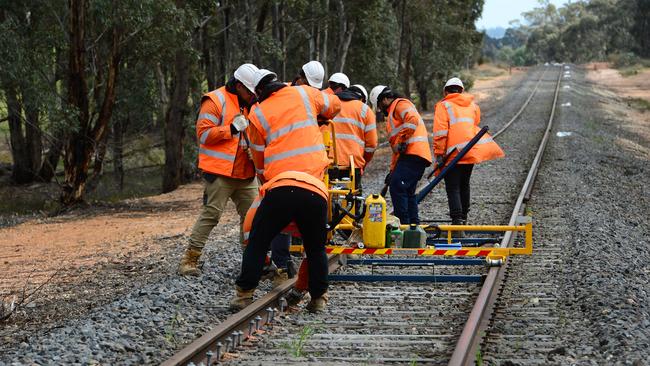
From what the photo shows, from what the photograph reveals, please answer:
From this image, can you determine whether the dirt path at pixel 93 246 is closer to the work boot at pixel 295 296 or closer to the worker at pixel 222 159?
the worker at pixel 222 159

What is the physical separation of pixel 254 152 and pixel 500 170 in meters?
12.7

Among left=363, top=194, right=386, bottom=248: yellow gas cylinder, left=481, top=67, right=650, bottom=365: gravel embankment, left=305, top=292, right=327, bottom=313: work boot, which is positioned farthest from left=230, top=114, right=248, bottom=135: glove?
left=481, top=67, right=650, bottom=365: gravel embankment

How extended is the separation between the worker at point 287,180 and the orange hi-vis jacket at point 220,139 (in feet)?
3.50

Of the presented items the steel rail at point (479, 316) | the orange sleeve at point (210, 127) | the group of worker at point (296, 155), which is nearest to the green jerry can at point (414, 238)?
the steel rail at point (479, 316)

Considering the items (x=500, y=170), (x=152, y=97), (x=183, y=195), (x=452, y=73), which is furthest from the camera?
(x=452, y=73)

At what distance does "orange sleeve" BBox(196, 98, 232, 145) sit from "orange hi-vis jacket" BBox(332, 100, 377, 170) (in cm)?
169

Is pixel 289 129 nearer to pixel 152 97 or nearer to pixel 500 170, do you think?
pixel 500 170

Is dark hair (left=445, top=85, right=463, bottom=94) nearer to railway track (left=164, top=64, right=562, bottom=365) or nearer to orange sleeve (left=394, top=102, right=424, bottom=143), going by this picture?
orange sleeve (left=394, top=102, right=424, bottom=143)

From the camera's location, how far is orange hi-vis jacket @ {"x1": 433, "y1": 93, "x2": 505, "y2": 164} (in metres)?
9.81

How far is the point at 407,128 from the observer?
30.5ft

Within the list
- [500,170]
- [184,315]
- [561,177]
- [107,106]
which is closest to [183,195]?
[107,106]

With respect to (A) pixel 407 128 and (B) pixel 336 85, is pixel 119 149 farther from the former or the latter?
(A) pixel 407 128

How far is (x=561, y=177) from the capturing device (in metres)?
17.1

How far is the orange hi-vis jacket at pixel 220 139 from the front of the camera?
7.96 meters
